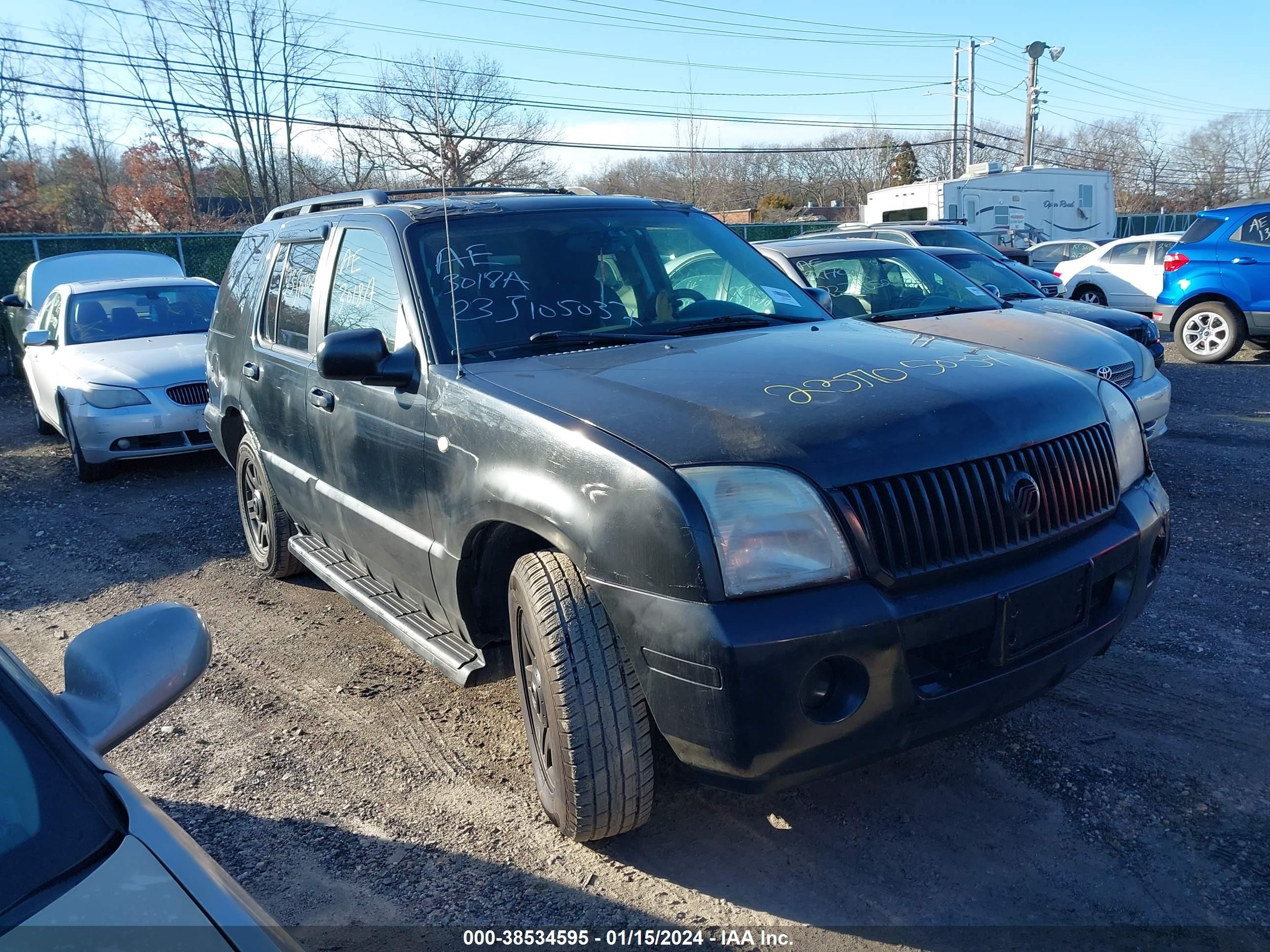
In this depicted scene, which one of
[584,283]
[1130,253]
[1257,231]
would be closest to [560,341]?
[584,283]

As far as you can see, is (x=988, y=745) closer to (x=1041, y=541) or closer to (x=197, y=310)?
(x=1041, y=541)

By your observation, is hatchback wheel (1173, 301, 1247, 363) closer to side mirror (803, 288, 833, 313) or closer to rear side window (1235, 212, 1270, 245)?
rear side window (1235, 212, 1270, 245)

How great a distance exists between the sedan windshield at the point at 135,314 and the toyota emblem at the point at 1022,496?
8.59 metres

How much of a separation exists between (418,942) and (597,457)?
4.47 feet

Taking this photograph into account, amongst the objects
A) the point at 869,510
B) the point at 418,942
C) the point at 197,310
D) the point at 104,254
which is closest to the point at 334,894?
the point at 418,942

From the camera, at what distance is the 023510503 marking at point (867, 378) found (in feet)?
9.08

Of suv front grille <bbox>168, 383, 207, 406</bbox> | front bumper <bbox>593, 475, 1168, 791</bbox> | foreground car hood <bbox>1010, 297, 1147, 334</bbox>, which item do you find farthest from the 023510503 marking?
suv front grille <bbox>168, 383, 207, 406</bbox>

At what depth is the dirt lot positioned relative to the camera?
2625 mm

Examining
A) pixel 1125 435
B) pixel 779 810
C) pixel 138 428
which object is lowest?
A: pixel 779 810

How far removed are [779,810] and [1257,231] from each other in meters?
11.5

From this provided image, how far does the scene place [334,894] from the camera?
280cm

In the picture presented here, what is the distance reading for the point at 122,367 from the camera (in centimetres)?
834

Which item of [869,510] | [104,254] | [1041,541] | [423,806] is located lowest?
[423,806]

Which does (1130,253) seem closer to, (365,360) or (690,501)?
(365,360)
